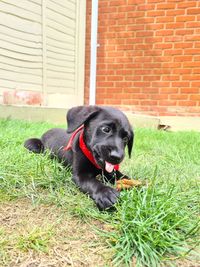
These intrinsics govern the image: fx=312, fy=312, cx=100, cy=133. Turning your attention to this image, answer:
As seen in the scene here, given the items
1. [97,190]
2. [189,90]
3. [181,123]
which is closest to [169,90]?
[189,90]

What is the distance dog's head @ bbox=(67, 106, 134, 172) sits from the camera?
207 centimetres

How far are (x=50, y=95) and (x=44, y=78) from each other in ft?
1.32

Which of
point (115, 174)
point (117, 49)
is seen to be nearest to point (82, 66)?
point (117, 49)

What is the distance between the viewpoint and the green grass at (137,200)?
148 centimetres

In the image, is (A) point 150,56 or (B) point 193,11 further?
(A) point 150,56

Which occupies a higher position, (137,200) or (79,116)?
(79,116)

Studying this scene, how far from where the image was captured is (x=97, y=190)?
193 cm

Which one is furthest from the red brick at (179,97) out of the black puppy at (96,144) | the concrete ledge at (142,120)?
the black puppy at (96,144)

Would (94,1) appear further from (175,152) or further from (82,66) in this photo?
(175,152)

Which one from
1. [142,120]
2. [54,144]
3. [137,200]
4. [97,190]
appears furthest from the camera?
[142,120]

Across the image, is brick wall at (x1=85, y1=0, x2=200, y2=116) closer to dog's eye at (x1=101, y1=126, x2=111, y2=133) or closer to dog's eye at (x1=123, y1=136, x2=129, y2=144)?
dog's eye at (x1=123, y1=136, x2=129, y2=144)

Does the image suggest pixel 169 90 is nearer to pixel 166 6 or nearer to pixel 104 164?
pixel 166 6

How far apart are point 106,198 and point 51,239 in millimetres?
409

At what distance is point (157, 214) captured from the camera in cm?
160
